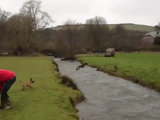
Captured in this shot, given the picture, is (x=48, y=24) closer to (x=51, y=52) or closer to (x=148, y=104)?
(x=51, y=52)

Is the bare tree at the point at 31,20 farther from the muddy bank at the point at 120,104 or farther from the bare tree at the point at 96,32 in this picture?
the muddy bank at the point at 120,104

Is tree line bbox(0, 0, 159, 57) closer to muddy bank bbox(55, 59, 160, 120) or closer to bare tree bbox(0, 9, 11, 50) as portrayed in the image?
bare tree bbox(0, 9, 11, 50)

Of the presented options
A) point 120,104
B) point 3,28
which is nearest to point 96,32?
point 3,28

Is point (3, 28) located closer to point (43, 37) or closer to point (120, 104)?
point (43, 37)

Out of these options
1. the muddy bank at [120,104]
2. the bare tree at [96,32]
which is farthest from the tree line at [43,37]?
the muddy bank at [120,104]

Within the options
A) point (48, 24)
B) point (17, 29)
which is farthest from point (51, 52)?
point (17, 29)

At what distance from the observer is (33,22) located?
86.3 meters

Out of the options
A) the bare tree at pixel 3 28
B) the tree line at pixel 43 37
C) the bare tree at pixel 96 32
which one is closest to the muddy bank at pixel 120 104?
the tree line at pixel 43 37

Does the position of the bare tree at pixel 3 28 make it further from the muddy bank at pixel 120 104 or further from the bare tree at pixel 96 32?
the muddy bank at pixel 120 104

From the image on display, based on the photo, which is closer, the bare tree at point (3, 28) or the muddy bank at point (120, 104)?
the muddy bank at point (120, 104)

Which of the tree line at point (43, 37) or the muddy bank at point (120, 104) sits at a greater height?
the tree line at point (43, 37)

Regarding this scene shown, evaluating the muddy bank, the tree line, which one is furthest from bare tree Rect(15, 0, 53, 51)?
the muddy bank

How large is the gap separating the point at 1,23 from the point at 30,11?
14949mm

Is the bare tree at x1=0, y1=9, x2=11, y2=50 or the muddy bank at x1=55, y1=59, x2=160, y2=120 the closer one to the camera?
the muddy bank at x1=55, y1=59, x2=160, y2=120
